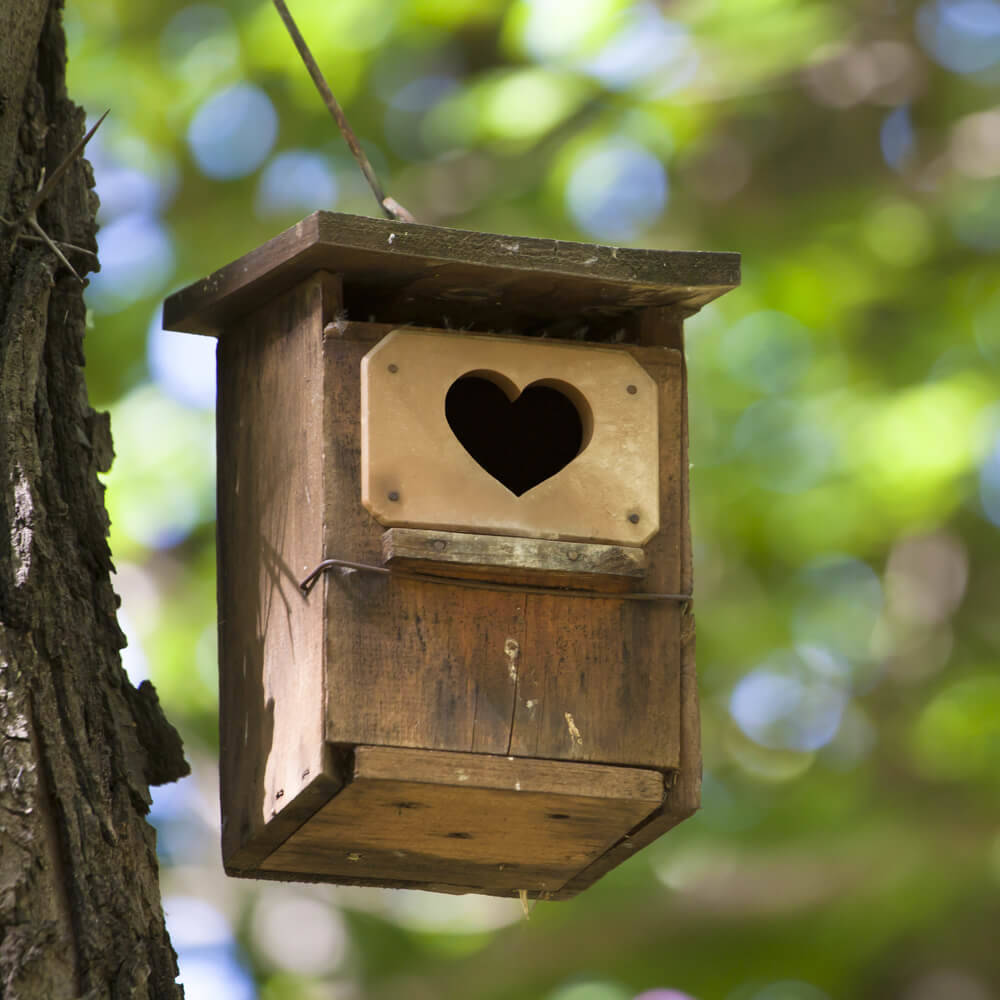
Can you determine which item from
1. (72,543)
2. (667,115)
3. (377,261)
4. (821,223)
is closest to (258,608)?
(72,543)

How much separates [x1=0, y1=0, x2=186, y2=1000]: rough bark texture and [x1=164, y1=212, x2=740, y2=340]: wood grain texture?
26 cm

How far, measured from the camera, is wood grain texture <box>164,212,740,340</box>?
9.10ft

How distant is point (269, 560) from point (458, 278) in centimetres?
47

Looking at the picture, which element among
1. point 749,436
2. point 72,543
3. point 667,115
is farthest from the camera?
point 749,436

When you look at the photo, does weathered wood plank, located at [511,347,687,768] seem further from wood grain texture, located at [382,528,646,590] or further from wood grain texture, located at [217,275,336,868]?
wood grain texture, located at [217,275,336,868]

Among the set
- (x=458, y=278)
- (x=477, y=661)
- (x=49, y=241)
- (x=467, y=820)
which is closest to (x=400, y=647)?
(x=477, y=661)

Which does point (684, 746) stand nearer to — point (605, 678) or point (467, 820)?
point (605, 678)

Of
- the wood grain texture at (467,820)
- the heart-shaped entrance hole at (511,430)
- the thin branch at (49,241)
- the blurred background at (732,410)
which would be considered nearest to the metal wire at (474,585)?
the wood grain texture at (467,820)

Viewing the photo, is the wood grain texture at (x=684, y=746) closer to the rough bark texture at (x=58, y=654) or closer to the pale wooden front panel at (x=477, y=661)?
the pale wooden front panel at (x=477, y=661)

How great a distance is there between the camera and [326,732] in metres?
2.59

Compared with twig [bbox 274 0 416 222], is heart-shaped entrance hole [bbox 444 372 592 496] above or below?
below

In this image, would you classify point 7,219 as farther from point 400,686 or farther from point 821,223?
point 821,223

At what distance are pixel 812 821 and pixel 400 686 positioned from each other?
4.98m

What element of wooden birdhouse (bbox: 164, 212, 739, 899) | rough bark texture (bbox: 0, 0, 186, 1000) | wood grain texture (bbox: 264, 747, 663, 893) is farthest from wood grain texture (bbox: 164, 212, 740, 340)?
wood grain texture (bbox: 264, 747, 663, 893)
